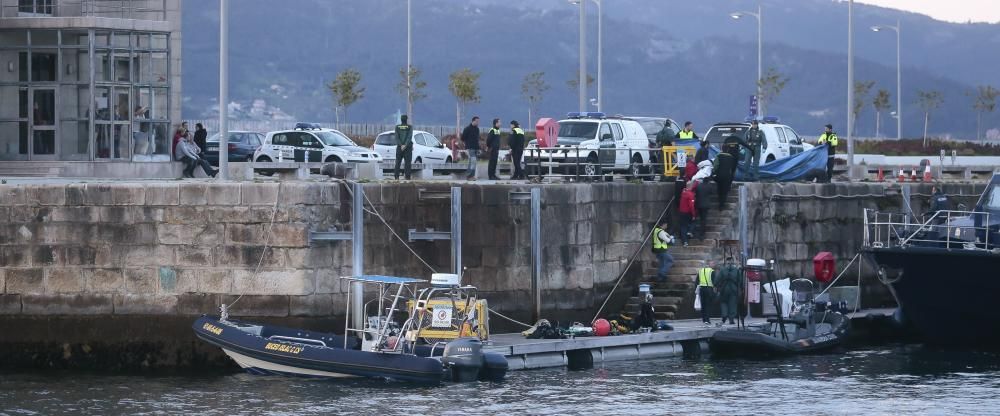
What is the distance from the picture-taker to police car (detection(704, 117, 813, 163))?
1597 inches

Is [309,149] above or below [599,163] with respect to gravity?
above

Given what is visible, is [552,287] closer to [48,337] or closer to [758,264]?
[758,264]

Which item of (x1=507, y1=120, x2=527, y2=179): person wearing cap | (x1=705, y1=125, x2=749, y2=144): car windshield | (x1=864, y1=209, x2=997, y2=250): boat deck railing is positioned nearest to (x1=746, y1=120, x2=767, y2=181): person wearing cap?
(x1=705, y1=125, x2=749, y2=144): car windshield

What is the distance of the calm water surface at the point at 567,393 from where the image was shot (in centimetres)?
2205

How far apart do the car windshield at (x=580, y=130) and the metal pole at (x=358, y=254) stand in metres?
13.9

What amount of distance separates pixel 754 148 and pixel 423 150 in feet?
37.4

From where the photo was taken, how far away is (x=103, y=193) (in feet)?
84.3

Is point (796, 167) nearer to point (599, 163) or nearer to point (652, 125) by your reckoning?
point (599, 163)

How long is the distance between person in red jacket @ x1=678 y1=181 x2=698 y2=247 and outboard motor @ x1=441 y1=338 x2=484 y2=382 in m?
8.45

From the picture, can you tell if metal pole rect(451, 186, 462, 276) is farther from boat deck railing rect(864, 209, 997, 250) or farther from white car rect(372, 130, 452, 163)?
white car rect(372, 130, 452, 163)

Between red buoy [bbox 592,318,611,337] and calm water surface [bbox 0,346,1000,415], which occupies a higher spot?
red buoy [bbox 592,318,611,337]

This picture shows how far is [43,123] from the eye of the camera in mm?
38312

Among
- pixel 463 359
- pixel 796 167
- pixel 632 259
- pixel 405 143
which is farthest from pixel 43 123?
pixel 463 359

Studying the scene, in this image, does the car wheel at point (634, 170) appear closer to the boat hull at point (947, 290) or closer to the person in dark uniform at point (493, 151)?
the person in dark uniform at point (493, 151)
